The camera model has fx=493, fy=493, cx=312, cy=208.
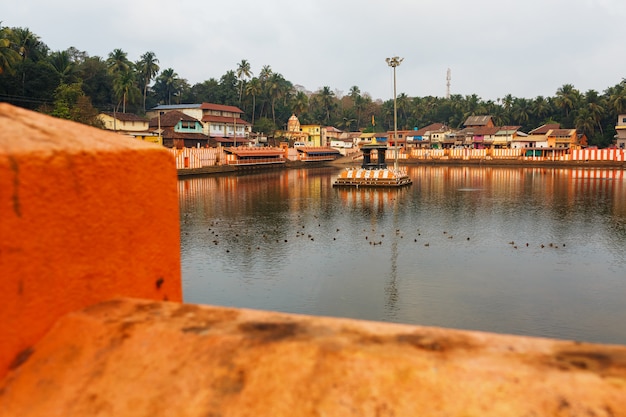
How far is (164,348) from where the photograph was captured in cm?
190

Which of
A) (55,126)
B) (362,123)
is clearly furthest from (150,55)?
(55,126)

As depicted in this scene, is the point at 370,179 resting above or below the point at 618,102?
below

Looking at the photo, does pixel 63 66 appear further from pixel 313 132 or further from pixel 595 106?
pixel 595 106

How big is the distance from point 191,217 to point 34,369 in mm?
25568

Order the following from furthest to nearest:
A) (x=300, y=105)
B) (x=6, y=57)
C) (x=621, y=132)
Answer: (x=300, y=105)
(x=621, y=132)
(x=6, y=57)

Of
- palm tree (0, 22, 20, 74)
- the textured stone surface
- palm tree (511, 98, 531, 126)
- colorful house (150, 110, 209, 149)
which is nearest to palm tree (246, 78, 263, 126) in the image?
colorful house (150, 110, 209, 149)

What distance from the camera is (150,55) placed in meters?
78.8

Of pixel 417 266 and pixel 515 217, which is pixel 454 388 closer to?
pixel 417 266

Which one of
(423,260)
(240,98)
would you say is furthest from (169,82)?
(423,260)

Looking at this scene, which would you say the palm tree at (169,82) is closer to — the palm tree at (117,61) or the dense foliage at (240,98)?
the dense foliage at (240,98)

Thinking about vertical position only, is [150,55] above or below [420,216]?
above

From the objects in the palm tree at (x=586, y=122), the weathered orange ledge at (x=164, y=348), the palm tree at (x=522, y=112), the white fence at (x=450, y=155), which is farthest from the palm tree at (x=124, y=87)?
the palm tree at (x=586, y=122)

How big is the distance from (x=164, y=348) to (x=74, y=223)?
71 cm

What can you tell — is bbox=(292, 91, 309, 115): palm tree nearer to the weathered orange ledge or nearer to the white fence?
the white fence
